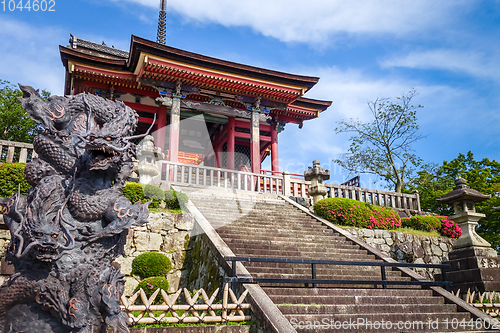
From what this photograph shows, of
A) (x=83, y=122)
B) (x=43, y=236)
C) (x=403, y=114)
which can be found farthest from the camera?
(x=403, y=114)

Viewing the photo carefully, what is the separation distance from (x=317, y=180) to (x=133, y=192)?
253 inches

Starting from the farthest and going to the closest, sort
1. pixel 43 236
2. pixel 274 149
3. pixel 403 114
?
pixel 403 114 < pixel 274 149 < pixel 43 236

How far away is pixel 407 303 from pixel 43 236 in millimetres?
6289

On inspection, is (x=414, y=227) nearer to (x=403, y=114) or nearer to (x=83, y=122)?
(x=403, y=114)

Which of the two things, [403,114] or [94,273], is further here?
[403,114]

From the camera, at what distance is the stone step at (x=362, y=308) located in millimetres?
5562

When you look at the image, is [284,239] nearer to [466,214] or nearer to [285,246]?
[285,246]

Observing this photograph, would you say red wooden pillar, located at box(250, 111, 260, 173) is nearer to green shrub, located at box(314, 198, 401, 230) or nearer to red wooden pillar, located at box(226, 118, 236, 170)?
red wooden pillar, located at box(226, 118, 236, 170)

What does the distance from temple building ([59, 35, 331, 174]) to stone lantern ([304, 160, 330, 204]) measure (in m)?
2.36

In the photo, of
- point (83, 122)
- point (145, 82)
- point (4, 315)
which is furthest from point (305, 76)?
point (4, 315)

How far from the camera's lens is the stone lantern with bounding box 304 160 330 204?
12414mm

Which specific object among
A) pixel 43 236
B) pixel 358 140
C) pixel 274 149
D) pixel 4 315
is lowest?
pixel 4 315

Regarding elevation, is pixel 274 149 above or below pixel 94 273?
above

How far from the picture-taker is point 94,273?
2611 mm
